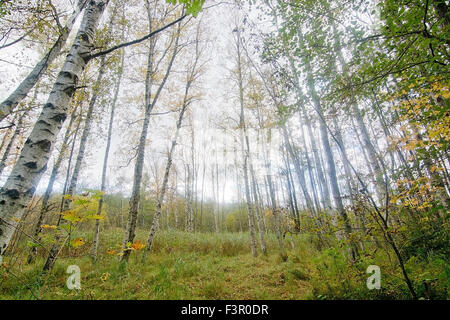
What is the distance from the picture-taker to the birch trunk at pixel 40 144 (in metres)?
1.36

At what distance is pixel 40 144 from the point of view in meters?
1.55

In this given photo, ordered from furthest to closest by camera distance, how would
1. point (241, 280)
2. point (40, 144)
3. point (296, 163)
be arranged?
point (296, 163) < point (241, 280) < point (40, 144)

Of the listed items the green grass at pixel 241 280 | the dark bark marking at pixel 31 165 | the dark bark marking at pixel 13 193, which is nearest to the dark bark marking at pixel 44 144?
the dark bark marking at pixel 31 165

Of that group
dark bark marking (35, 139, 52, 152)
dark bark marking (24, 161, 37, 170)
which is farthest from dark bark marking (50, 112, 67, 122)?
dark bark marking (24, 161, 37, 170)

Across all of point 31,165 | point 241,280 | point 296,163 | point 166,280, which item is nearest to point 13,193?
point 31,165

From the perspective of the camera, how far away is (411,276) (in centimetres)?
277

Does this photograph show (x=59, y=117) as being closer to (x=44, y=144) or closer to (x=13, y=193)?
(x=44, y=144)

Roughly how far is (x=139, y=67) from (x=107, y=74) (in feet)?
5.09

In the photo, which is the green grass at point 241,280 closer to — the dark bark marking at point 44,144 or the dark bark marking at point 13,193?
the dark bark marking at point 13,193

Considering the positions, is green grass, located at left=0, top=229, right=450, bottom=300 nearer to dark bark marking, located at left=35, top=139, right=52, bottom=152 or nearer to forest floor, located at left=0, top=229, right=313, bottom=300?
forest floor, located at left=0, top=229, right=313, bottom=300

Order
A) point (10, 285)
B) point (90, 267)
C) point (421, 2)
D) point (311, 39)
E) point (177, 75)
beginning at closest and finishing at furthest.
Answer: point (421, 2)
point (311, 39)
point (10, 285)
point (90, 267)
point (177, 75)

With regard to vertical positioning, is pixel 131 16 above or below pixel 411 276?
above

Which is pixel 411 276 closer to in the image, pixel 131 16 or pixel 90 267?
pixel 90 267

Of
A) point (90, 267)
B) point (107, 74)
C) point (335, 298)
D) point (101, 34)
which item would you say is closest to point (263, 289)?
point (335, 298)
